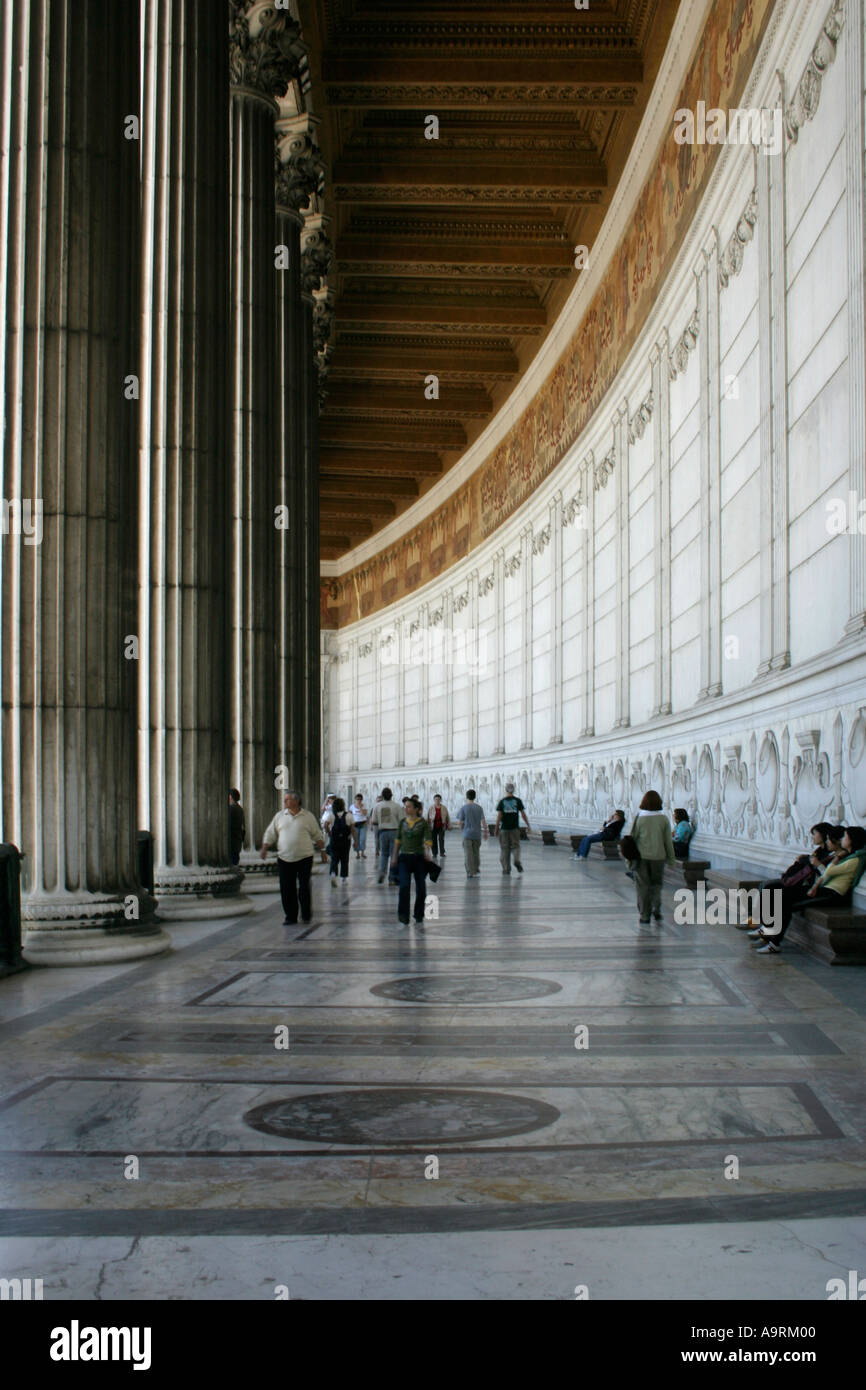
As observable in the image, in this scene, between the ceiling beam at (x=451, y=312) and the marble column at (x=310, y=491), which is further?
the ceiling beam at (x=451, y=312)

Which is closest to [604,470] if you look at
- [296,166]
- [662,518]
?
[662,518]

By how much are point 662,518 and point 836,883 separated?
41.9 feet

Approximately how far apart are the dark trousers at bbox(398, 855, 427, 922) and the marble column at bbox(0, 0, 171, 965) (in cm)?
320

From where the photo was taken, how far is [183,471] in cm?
1393

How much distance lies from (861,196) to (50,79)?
23.2 ft

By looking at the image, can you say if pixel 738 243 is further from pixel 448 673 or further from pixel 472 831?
pixel 448 673

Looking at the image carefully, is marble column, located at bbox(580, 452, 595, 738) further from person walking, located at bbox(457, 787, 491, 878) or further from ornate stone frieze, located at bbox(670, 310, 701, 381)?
person walking, located at bbox(457, 787, 491, 878)

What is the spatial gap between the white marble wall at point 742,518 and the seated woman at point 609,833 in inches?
24.4

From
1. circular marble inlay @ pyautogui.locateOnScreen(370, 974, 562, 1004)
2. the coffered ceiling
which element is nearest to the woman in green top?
circular marble inlay @ pyautogui.locateOnScreen(370, 974, 562, 1004)

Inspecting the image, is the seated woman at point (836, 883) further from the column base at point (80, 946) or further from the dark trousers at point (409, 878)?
the column base at point (80, 946)

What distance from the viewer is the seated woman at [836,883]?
10.3 metres

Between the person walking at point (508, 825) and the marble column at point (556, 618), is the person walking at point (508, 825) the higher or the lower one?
the lower one

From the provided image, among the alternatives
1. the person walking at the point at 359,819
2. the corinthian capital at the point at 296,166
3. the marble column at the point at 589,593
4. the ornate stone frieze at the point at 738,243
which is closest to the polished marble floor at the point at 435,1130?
the ornate stone frieze at the point at 738,243
